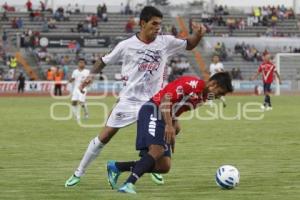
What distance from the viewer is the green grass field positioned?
10117 mm

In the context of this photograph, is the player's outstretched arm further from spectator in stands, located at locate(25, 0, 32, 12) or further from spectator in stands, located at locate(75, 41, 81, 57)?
spectator in stands, located at locate(25, 0, 32, 12)

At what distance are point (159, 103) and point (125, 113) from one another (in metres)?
1.04

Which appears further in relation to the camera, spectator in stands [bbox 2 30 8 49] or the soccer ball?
spectator in stands [bbox 2 30 8 49]

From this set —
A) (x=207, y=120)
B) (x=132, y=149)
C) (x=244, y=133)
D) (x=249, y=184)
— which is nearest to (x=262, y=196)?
(x=249, y=184)

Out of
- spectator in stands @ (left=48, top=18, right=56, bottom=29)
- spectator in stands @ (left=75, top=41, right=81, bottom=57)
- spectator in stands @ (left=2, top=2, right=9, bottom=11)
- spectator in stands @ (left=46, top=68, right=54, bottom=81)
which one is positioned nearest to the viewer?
spectator in stands @ (left=46, top=68, right=54, bottom=81)

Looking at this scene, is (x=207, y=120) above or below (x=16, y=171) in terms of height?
below

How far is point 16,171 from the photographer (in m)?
12.7

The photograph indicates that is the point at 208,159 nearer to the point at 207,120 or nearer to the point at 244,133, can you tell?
the point at 244,133

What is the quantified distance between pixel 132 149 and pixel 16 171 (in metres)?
4.37

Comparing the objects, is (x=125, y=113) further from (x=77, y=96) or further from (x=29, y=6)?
(x=29, y=6)

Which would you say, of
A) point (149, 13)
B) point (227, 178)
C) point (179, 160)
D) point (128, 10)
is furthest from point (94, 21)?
point (227, 178)

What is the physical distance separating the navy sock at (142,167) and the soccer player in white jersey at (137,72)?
3.13 feet

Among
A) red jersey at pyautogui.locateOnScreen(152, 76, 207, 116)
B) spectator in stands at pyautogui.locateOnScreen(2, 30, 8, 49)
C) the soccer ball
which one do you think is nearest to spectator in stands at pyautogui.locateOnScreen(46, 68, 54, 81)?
spectator in stands at pyautogui.locateOnScreen(2, 30, 8, 49)

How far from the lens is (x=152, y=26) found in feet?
34.5
